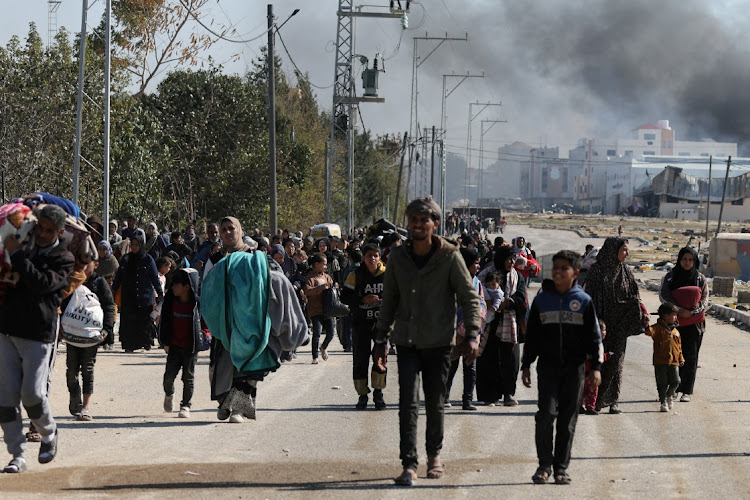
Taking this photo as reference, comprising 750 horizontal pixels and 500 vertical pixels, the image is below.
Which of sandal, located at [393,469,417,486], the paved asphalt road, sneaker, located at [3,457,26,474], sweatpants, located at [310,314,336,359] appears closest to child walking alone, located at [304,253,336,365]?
sweatpants, located at [310,314,336,359]

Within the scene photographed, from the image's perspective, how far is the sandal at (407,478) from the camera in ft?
23.7

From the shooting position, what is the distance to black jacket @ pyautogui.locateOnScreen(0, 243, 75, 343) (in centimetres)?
716

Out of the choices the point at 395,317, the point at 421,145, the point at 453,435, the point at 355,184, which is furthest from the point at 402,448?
the point at 421,145

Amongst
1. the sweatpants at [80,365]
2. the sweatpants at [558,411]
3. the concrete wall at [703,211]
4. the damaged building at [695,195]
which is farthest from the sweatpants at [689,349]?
the damaged building at [695,195]

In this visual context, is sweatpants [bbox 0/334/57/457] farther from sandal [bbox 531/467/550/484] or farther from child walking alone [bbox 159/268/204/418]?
sandal [bbox 531/467/550/484]

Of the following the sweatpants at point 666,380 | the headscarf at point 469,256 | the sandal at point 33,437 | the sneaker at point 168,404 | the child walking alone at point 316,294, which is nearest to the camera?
the sandal at point 33,437

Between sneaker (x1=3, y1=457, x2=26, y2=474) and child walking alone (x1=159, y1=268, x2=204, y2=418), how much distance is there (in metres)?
2.77

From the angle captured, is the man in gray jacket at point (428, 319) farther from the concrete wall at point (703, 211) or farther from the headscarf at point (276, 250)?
the concrete wall at point (703, 211)

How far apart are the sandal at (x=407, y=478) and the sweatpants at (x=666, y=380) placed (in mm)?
4714

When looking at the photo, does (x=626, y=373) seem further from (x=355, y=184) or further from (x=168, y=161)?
(x=355, y=184)

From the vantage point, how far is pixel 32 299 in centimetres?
725

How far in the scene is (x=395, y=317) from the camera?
7574mm

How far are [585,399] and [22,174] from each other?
20669 mm

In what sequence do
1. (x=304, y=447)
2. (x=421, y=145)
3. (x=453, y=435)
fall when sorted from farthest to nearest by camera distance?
1. (x=421, y=145)
2. (x=453, y=435)
3. (x=304, y=447)
